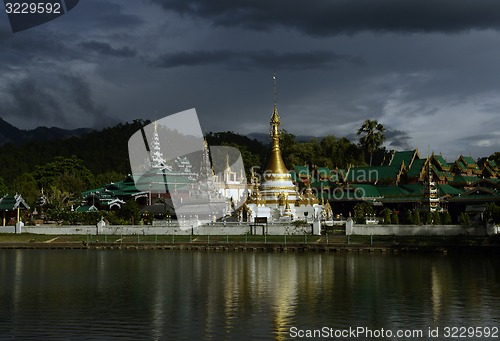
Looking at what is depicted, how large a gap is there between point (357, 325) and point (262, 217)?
37.4 metres

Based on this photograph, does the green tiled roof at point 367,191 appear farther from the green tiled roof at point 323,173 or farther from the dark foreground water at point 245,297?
the dark foreground water at point 245,297

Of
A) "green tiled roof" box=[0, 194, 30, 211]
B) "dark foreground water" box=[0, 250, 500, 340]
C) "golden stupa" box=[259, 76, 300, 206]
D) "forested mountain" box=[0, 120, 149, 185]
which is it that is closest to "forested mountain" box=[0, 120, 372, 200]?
"forested mountain" box=[0, 120, 149, 185]

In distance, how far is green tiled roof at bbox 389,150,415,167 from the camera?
83.9 meters

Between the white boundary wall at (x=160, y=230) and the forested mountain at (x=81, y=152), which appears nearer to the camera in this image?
the white boundary wall at (x=160, y=230)

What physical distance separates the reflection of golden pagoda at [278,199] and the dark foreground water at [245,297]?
57.3 ft

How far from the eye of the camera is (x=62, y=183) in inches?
3819

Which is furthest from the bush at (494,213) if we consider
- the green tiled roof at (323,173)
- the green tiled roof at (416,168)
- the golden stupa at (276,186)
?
the green tiled roof at (323,173)

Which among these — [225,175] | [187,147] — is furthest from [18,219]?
[187,147]

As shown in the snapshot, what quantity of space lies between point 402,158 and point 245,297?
5903cm

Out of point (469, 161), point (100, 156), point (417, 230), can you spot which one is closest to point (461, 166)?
point (469, 161)

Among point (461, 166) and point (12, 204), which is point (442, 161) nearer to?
point (461, 166)

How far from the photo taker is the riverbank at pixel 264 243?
154ft

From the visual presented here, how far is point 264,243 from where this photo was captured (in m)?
50.9

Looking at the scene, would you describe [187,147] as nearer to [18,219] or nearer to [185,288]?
[18,219]
